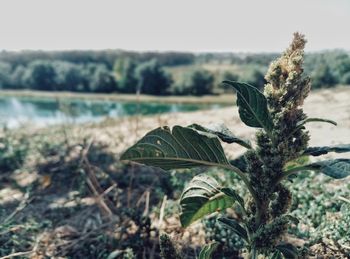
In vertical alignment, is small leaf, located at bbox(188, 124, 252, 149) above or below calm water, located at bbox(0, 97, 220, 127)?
above

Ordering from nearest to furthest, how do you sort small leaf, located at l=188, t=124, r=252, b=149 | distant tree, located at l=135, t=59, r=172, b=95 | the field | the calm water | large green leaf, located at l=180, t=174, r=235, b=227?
large green leaf, located at l=180, t=174, r=235, b=227 < small leaf, located at l=188, t=124, r=252, b=149 < the field < the calm water < distant tree, located at l=135, t=59, r=172, b=95

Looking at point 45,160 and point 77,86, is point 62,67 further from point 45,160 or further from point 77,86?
point 45,160

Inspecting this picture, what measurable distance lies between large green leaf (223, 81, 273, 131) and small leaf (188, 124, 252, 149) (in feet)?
0.28

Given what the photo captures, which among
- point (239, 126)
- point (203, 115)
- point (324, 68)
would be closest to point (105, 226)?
point (239, 126)

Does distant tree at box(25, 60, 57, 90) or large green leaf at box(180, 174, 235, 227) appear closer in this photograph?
large green leaf at box(180, 174, 235, 227)

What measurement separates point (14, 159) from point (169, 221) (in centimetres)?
232

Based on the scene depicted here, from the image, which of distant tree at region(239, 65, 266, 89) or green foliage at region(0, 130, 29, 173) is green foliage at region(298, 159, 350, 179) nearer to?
green foliage at region(0, 130, 29, 173)

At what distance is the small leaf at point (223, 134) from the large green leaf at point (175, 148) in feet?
0.33

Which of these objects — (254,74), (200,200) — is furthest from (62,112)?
(254,74)

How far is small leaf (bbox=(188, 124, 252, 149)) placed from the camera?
1.21m

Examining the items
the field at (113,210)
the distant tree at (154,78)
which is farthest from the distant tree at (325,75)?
the distant tree at (154,78)

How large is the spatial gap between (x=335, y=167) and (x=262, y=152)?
222 millimetres

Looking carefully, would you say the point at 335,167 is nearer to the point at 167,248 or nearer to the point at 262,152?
the point at 262,152

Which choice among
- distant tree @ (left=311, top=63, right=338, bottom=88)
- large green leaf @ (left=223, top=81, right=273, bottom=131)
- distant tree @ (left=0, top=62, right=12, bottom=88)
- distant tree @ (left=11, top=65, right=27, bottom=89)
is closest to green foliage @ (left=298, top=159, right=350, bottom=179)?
large green leaf @ (left=223, top=81, right=273, bottom=131)
